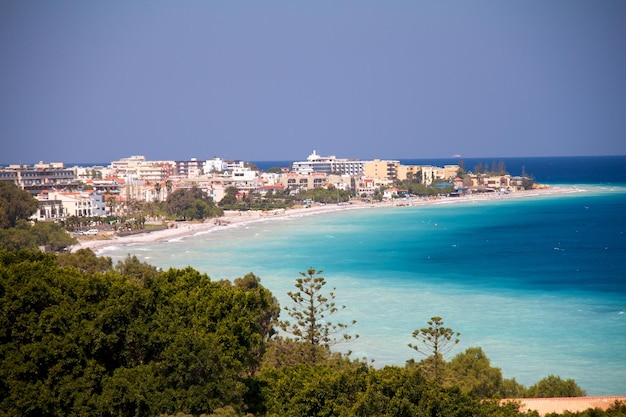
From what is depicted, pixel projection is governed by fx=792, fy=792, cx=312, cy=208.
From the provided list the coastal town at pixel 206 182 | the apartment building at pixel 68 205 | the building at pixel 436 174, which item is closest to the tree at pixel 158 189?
the coastal town at pixel 206 182

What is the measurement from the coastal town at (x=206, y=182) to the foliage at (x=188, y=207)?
3.21 meters

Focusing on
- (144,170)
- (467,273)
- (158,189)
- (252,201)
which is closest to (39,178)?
(158,189)

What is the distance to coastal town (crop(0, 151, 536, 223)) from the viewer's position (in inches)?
2522

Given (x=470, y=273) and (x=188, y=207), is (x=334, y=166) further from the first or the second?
(x=470, y=273)

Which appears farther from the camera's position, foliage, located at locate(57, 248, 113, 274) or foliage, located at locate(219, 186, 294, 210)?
foliage, located at locate(219, 186, 294, 210)

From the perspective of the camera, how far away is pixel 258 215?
243ft

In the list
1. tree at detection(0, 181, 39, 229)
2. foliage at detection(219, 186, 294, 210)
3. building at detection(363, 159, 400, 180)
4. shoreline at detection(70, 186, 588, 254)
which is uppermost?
building at detection(363, 159, 400, 180)

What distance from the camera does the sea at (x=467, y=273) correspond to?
949 inches

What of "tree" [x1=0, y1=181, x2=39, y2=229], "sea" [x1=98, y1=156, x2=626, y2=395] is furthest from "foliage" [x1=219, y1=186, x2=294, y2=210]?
"tree" [x1=0, y1=181, x2=39, y2=229]

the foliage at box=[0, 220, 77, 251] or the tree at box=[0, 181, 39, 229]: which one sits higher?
the tree at box=[0, 181, 39, 229]

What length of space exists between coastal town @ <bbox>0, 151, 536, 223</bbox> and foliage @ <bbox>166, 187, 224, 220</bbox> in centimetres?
321

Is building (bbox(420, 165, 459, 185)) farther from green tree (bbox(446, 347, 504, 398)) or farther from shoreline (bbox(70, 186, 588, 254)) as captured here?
green tree (bbox(446, 347, 504, 398))

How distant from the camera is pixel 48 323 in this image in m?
13.2

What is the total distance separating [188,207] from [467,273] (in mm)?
36537
